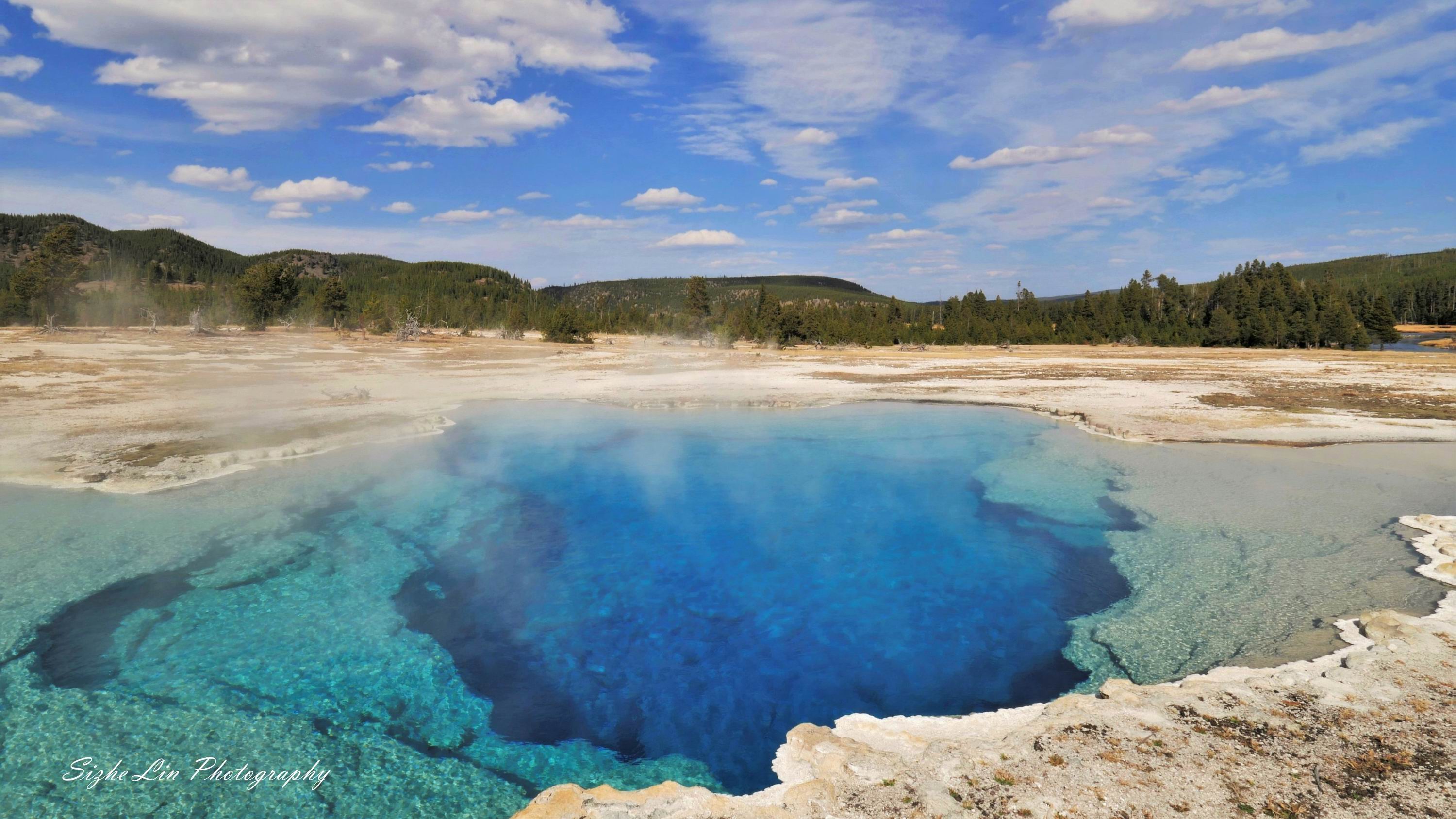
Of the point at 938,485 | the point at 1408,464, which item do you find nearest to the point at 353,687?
the point at 938,485

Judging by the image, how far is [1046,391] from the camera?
28.6 m

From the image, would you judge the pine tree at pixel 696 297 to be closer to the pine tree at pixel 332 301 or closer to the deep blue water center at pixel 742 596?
the pine tree at pixel 332 301

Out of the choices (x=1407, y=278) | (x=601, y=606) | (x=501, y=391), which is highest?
(x=1407, y=278)

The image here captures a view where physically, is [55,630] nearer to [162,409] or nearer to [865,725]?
[865,725]

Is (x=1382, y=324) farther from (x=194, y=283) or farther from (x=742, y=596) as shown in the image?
(x=194, y=283)

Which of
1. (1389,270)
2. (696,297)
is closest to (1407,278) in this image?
(1389,270)

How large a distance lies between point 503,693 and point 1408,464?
18.9 m

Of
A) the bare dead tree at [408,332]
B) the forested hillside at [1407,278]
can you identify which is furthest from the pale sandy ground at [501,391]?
the forested hillside at [1407,278]

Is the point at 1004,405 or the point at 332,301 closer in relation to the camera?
the point at 1004,405

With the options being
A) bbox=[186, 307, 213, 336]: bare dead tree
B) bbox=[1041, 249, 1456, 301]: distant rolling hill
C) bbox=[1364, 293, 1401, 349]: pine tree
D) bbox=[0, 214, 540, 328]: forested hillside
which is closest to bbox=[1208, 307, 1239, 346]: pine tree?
bbox=[1364, 293, 1401, 349]: pine tree
